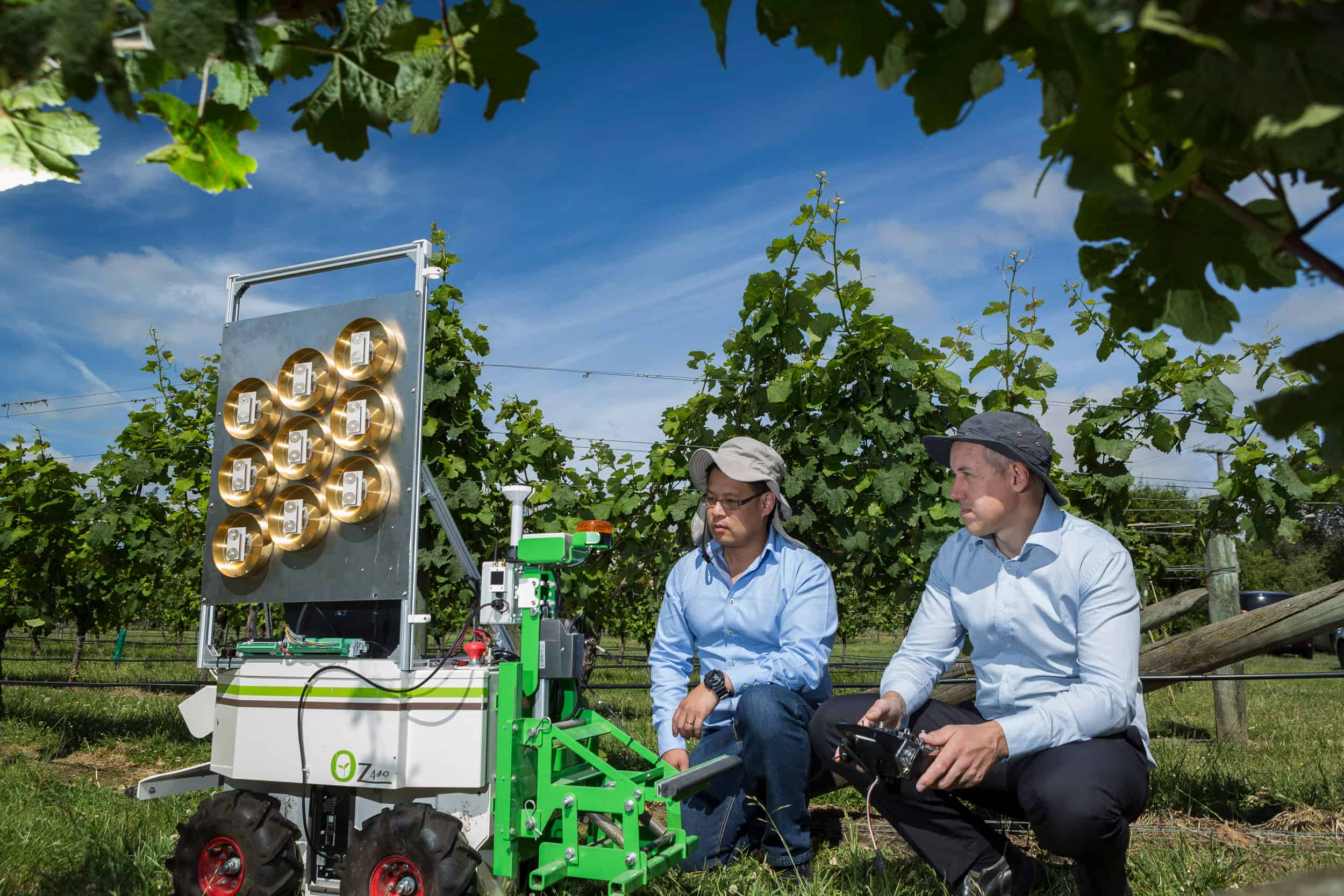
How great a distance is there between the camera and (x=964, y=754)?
2361 millimetres

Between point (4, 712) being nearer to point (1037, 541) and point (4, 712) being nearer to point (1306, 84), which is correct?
point (1037, 541)

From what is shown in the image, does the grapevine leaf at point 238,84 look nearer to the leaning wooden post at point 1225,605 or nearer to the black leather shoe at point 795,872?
the black leather shoe at point 795,872

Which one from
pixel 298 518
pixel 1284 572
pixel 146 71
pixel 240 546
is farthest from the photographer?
pixel 1284 572

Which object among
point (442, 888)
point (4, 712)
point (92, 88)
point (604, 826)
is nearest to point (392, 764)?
point (442, 888)

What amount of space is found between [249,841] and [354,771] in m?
0.41

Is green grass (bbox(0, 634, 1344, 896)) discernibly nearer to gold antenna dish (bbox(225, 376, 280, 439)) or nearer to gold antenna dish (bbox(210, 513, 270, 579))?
gold antenna dish (bbox(210, 513, 270, 579))

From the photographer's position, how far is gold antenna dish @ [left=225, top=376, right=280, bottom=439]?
3455mm

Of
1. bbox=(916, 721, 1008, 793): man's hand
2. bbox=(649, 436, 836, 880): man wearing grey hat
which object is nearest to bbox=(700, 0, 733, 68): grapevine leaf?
bbox=(916, 721, 1008, 793): man's hand

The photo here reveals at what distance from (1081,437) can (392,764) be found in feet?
12.2

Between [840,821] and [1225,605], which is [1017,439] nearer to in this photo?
[840,821]

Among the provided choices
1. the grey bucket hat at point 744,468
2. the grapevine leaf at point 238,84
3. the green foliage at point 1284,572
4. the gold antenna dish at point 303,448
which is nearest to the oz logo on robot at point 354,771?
the gold antenna dish at point 303,448

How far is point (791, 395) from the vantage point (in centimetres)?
493

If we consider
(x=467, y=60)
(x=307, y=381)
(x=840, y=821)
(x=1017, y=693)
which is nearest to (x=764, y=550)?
(x=1017, y=693)

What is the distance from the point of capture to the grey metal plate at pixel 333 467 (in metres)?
3.17
